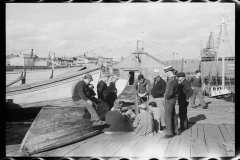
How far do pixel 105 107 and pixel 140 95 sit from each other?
1659 mm

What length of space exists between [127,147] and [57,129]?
170cm

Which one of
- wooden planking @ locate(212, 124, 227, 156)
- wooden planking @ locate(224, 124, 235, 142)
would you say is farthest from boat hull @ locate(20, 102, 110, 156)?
wooden planking @ locate(224, 124, 235, 142)

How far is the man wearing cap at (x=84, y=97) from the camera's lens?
19.6 feet

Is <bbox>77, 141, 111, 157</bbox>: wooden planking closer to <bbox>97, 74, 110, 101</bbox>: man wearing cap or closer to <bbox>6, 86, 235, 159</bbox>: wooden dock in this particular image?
<bbox>6, 86, 235, 159</bbox>: wooden dock

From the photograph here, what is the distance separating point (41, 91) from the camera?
989 cm

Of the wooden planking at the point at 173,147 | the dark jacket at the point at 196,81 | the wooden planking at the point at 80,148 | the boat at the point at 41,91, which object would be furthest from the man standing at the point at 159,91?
the boat at the point at 41,91

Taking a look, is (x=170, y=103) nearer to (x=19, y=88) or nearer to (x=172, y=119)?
(x=172, y=119)

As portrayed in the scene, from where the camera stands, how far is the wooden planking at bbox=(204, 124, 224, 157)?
4609 millimetres

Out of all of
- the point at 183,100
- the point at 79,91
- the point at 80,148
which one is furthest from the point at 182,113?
the point at 80,148

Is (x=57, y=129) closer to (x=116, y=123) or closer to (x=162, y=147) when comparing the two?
(x=116, y=123)

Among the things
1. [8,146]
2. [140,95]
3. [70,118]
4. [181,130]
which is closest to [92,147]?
[70,118]

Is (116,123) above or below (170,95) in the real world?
below

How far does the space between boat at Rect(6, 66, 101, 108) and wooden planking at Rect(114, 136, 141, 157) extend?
217 inches
